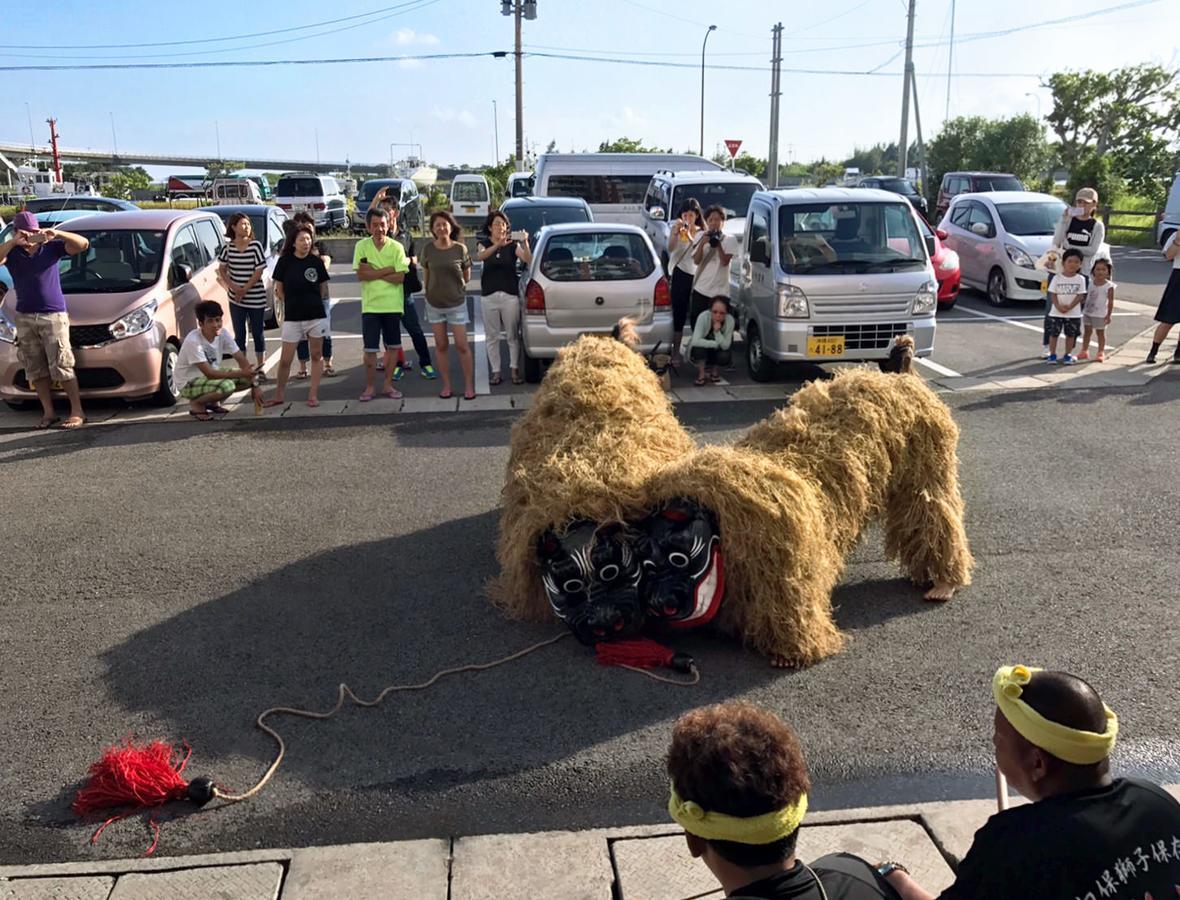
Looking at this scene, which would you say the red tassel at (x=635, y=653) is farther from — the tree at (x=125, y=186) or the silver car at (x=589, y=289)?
the tree at (x=125, y=186)

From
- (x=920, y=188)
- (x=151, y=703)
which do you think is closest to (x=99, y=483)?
(x=151, y=703)

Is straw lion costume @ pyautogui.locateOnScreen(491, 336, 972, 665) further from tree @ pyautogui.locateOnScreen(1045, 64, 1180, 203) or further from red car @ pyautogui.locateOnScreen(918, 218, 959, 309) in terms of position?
tree @ pyautogui.locateOnScreen(1045, 64, 1180, 203)

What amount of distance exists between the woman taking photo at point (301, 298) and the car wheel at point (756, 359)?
468cm

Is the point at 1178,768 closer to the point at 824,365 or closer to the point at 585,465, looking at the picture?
the point at 585,465

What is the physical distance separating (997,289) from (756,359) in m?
6.87

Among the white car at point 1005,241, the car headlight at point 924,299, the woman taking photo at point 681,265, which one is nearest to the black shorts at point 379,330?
the woman taking photo at point 681,265

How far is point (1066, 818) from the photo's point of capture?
6.56ft

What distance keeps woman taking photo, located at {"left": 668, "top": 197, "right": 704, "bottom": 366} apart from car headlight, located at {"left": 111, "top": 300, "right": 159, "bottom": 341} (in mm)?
5535

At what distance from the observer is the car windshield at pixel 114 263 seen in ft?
32.1

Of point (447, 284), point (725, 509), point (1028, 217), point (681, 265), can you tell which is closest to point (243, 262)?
point (447, 284)

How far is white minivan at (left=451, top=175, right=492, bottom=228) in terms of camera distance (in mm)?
29781

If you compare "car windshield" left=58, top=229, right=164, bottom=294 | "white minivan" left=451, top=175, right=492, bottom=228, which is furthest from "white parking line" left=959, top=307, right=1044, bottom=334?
"white minivan" left=451, top=175, right=492, bottom=228

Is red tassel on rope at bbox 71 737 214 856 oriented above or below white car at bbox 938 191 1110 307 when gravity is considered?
below

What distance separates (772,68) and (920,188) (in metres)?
9.27
